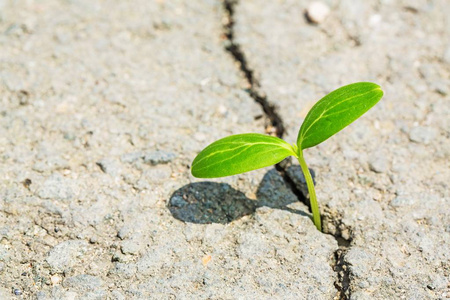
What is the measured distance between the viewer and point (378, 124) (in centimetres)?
222

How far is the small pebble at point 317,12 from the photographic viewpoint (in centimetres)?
271

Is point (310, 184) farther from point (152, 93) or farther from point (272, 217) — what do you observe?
point (152, 93)

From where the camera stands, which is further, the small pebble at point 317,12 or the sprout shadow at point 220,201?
the small pebble at point 317,12

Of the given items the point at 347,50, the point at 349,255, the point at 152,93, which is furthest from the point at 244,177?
the point at 347,50

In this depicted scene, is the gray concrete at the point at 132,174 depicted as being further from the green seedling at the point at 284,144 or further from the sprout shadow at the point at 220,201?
the green seedling at the point at 284,144

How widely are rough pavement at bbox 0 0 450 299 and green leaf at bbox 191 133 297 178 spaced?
294 millimetres

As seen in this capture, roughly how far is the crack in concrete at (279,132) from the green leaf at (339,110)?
377 millimetres

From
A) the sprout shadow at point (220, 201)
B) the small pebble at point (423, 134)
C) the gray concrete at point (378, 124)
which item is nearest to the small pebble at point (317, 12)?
the gray concrete at point (378, 124)

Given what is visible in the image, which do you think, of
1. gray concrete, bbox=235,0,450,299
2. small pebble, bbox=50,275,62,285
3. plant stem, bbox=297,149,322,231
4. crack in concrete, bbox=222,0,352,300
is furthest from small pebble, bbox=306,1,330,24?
small pebble, bbox=50,275,62,285

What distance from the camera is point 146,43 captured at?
2605 millimetres

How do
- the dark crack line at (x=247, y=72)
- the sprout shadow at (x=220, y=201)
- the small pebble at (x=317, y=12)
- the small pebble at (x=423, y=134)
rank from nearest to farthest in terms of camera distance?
the sprout shadow at (x=220, y=201), the small pebble at (x=423, y=134), the dark crack line at (x=247, y=72), the small pebble at (x=317, y=12)

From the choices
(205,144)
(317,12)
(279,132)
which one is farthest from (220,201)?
(317,12)

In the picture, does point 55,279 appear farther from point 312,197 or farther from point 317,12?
point 317,12

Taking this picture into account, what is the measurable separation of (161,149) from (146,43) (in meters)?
0.74
